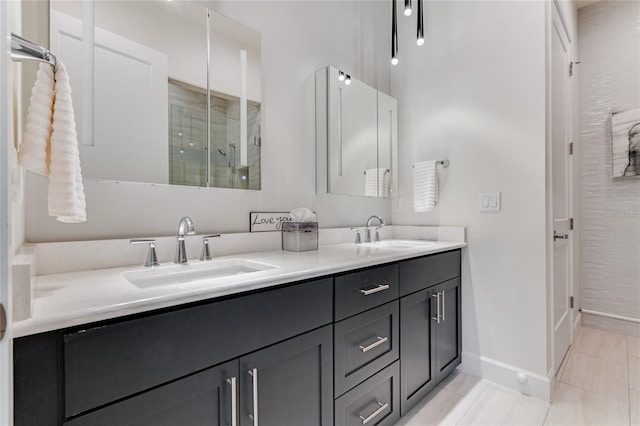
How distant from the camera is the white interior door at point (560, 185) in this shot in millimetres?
1904

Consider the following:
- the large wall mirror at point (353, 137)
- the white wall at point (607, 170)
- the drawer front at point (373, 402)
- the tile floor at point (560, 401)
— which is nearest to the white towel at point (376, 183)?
the large wall mirror at point (353, 137)

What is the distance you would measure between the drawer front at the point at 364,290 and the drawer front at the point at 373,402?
31cm

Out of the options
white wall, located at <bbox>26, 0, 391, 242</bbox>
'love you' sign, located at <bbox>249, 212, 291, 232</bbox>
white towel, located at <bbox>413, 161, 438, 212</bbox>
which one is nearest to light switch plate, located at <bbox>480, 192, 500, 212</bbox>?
white towel, located at <bbox>413, 161, 438, 212</bbox>

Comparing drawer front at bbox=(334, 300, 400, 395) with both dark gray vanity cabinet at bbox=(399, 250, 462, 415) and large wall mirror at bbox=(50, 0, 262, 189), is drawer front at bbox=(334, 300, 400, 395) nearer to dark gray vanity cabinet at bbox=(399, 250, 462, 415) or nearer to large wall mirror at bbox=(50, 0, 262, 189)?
dark gray vanity cabinet at bbox=(399, 250, 462, 415)

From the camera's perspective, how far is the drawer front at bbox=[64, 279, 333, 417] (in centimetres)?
62

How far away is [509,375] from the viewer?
1.82 m

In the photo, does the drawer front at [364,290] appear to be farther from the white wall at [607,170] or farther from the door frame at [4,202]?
the white wall at [607,170]

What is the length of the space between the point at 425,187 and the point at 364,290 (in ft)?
3.85

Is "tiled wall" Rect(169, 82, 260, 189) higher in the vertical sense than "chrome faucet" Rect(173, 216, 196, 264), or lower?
higher

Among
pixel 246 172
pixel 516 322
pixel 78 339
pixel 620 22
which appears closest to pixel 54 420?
pixel 78 339

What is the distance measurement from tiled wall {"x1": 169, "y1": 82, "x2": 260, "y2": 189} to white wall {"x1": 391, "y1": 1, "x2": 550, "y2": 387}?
132 centimetres

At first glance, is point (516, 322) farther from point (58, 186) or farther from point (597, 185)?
point (58, 186)

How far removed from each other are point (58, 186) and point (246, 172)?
900mm

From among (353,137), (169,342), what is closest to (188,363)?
(169,342)
